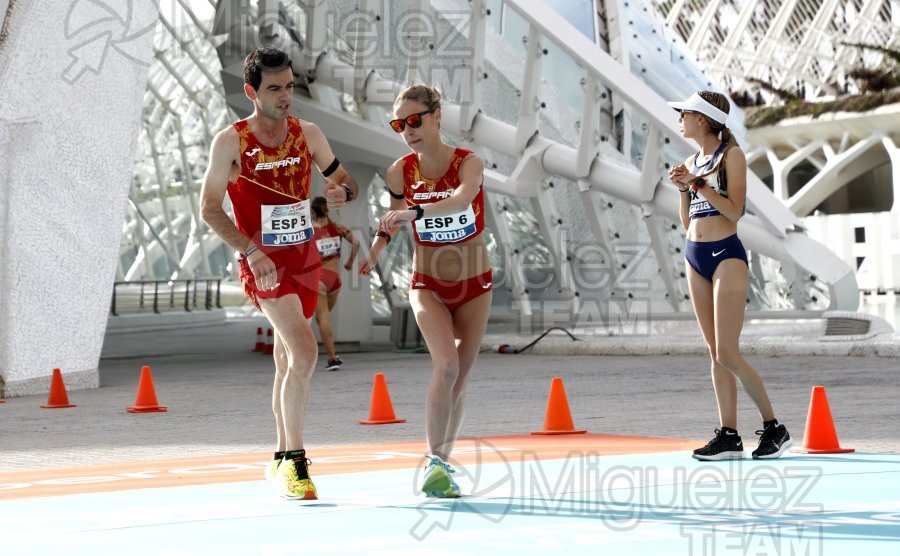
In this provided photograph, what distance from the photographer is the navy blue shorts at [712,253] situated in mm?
7371

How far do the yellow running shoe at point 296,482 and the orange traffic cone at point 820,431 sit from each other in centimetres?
300

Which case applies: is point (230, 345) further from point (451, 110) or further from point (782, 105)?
point (782, 105)

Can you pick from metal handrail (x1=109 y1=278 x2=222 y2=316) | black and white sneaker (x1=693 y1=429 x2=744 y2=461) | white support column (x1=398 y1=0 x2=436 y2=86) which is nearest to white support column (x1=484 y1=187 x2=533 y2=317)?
white support column (x1=398 y1=0 x2=436 y2=86)

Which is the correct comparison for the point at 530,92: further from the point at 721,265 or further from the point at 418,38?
the point at 721,265

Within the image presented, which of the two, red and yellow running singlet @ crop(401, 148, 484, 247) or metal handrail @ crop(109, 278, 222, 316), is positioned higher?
metal handrail @ crop(109, 278, 222, 316)

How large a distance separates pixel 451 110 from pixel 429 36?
43.9 inches

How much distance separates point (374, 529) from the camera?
17.2ft

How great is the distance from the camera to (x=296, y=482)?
6.05 meters

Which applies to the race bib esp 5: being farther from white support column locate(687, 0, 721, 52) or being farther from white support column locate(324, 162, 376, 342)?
white support column locate(687, 0, 721, 52)

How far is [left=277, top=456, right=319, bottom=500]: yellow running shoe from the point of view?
6051mm

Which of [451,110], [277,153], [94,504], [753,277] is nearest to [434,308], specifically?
[277,153]

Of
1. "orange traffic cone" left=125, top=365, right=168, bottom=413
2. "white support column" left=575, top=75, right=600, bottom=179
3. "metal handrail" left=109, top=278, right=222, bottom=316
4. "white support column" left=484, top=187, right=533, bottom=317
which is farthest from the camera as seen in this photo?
"metal handrail" left=109, top=278, right=222, bottom=316

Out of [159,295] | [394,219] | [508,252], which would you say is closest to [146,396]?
[394,219]

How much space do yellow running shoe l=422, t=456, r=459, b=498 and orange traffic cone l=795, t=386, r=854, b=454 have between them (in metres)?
2.53
